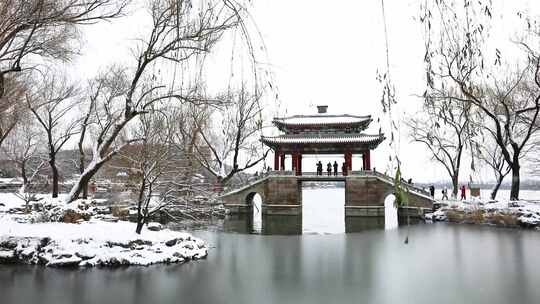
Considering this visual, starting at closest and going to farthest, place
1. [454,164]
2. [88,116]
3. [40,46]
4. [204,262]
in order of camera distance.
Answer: [40,46]
[204,262]
[88,116]
[454,164]

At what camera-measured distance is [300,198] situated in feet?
86.0

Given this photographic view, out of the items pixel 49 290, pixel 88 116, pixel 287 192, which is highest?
pixel 88 116

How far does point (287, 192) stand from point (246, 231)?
7367 millimetres

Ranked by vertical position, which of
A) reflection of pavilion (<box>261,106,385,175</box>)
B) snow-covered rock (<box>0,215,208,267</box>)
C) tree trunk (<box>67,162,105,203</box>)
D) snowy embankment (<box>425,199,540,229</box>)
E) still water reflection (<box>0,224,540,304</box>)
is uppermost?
reflection of pavilion (<box>261,106,385,175</box>)

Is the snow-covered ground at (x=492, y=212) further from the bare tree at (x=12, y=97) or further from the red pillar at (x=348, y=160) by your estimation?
the bare tree at (x=12, y=97)

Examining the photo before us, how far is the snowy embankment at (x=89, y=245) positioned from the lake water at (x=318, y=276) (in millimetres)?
399

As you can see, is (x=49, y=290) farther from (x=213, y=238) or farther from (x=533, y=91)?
(x=533, y=91)

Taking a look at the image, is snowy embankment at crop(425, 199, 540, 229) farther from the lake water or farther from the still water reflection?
the still water reflection

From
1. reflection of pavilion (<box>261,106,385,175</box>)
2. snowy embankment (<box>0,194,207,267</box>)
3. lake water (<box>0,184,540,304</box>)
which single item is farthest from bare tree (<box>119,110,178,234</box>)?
reflection of pavilion (<box>261,106,385,175</box>)

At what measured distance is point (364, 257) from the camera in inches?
478

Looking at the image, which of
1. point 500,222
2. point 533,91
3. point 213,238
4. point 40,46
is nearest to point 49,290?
point 40,46

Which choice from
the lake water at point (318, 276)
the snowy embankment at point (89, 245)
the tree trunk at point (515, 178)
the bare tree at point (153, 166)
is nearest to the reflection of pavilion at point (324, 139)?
the tree trunk at point (515, 178)

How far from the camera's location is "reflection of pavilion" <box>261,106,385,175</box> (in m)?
25.8

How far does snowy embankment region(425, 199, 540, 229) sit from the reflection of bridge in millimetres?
1817
